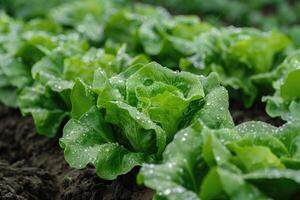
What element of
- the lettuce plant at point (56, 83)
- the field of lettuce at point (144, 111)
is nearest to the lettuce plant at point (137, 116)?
the field of lettuce at point (144, 111)

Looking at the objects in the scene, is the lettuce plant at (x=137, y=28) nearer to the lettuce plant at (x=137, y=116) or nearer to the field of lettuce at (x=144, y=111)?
the field of lettuce at (x=144, y=111)

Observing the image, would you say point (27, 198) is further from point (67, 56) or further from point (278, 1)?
point (278, 1)

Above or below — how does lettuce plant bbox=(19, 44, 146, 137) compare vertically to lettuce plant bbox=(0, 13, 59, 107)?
above

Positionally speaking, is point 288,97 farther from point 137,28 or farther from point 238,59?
point 137,28

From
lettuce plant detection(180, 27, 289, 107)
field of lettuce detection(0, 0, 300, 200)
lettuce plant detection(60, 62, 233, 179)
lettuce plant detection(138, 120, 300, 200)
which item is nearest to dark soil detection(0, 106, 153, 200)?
field of lettuce detection(0, 0, 300, 200)

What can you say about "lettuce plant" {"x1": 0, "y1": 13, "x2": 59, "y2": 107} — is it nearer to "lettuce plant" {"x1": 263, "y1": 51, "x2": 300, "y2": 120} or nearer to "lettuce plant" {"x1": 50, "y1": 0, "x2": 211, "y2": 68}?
"lettuce plant" {"x1": 50, "y1": 0, "x2": 211, "y2": 68}

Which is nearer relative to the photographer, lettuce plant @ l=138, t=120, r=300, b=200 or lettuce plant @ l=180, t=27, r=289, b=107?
lettuce plant @ l=138, t=120, r=300, b=200

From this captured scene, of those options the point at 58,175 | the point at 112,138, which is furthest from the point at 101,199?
the point at 58,175
